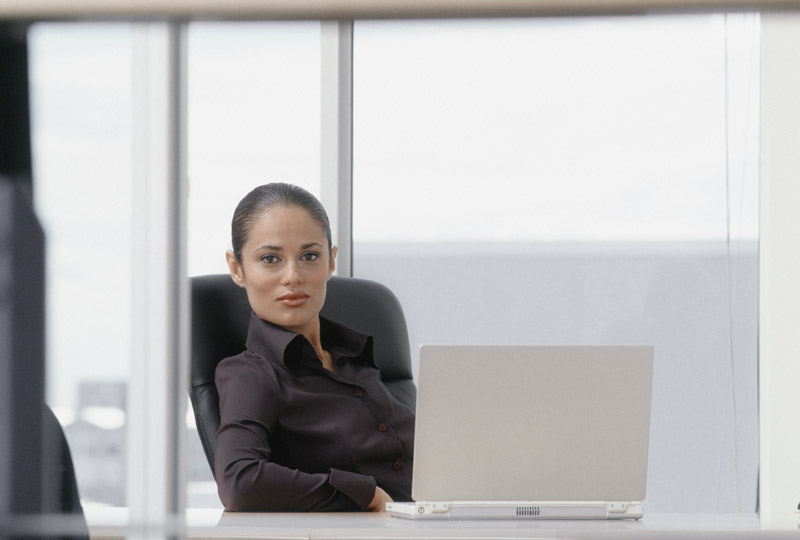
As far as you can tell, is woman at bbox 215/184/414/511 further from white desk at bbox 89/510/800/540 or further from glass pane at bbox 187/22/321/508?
glass pane at bbox 187/22/321/508

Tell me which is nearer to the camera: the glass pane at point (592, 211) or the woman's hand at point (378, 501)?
the woman's hand at point (378, 501)

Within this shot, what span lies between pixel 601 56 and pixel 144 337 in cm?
238

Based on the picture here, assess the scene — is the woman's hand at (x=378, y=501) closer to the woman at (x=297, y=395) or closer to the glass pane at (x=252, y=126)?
the woman at (x=297, y=395)

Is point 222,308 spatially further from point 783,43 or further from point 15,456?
point 783,43

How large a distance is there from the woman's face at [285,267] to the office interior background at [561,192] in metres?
0.64

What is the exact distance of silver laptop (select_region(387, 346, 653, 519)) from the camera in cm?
107

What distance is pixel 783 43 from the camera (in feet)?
7.82

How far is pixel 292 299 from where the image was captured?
1771mm

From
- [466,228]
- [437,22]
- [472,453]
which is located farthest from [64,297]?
[466,228]

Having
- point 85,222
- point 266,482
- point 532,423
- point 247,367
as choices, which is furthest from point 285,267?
point 85,222

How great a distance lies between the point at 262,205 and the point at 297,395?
413 mm

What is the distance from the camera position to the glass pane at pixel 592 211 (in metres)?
2.47

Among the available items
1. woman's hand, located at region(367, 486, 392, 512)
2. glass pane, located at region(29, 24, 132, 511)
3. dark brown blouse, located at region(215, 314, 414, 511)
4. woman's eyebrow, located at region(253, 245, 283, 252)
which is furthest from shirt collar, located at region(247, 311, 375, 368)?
glass pane, located at region(29, 24, 132, 511)

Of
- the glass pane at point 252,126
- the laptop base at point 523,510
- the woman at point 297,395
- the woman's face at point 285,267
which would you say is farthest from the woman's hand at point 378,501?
the glass pane at point 252,126
